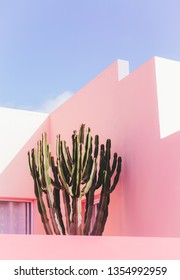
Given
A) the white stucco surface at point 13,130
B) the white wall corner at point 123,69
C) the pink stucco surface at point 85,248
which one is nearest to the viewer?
the pink stucco surface at point 85,248

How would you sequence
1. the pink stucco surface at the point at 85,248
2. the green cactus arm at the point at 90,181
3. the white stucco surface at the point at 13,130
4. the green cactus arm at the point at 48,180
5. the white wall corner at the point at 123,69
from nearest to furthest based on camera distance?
the pink stucco surface at the point at 85,248
the green cactus arm at the point at 90,181
the green cactus arm at the point at 48,180
the white wall corner at the point at 123,69
the white stucco surface at the point at 13,130

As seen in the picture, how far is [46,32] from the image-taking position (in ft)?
57.6

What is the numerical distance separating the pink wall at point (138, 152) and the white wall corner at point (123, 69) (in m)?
0.13

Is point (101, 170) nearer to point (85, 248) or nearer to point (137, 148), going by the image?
point (137, 148)

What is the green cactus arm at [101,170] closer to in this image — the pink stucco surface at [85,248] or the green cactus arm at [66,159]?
the green cactus arm at [66,159]

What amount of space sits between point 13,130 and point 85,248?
688 centimetres

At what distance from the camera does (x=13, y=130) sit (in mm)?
13516

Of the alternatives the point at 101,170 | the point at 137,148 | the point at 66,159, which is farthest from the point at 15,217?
the point at 137,148

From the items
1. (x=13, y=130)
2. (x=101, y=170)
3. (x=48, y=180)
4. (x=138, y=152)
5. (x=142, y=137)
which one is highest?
(x=13, y=130)

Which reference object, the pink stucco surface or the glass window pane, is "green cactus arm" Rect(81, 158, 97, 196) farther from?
the glass window pane

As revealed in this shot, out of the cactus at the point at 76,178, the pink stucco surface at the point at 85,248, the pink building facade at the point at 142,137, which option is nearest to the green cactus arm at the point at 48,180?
the cactus at the point at 76,178

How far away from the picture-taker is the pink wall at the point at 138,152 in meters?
9.34
